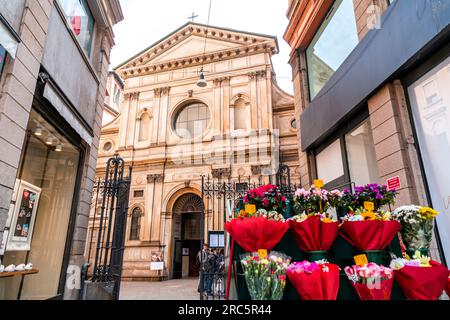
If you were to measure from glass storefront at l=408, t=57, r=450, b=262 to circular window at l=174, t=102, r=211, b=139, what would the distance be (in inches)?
572

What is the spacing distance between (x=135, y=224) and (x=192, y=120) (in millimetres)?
7603

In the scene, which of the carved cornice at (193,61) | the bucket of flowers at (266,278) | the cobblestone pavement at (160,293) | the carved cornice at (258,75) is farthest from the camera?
the carved cornice at (193,61)

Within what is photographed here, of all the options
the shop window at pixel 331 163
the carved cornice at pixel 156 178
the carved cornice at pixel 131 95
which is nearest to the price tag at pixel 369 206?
the shop window at pixel 331 163

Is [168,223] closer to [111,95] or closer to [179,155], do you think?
[179,155]

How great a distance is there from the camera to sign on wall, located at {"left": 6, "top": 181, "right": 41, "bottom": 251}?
5.05 meters

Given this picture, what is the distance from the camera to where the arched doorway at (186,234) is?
54.4ft

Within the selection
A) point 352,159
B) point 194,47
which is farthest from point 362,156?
point 194,47

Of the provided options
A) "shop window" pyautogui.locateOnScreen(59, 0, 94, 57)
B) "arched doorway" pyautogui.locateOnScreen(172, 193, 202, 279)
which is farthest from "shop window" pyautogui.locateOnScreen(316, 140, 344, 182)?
"arched doorway" pyautogui.locateOnScreen(172, 193, 202, 279)

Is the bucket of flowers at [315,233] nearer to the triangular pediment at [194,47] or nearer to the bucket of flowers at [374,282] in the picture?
the bucket of flowers at [374,282]

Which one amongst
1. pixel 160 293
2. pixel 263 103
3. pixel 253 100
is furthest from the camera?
pixel 253 100

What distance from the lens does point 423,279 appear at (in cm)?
213

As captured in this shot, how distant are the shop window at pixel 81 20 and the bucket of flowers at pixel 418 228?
6929 millimetres

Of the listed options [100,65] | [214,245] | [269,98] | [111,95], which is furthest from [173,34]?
[214,245]

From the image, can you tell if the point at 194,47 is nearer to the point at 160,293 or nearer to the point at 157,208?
the point at 157,208
